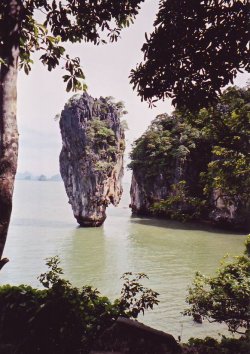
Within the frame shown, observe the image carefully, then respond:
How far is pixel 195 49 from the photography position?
3896 millimetres

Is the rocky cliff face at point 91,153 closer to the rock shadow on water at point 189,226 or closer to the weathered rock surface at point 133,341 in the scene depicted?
the rock shadow on water at point 189,226

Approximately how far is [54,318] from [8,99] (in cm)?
404

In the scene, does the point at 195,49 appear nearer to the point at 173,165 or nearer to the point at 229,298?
the point at 229,298

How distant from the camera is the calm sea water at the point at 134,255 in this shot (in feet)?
45.7

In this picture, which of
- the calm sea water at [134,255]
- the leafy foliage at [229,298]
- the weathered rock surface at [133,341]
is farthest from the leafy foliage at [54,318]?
the calm sea water at [134,255]

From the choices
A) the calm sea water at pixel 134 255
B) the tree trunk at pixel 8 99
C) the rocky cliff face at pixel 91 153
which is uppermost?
the rocky cliff face at pixel 91 153

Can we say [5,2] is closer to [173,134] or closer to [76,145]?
[76,145]

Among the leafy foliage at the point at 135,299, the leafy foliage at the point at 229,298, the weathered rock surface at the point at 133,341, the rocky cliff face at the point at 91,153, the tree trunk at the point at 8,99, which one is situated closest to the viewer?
the tree trunk at the point at 8,99

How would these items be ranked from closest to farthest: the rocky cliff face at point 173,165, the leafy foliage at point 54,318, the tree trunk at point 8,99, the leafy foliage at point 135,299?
the tree trunk at point 8,99 < the leafy foliage at point 54,318 < the leafy foliage at point 135,299 < the rocky cliff face at point 173,165

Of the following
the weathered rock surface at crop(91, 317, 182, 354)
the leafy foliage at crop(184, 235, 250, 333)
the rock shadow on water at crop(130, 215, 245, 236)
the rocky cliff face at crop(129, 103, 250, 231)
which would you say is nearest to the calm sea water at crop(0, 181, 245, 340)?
the rock shadow on water at crop(130, 215, 245, 236)

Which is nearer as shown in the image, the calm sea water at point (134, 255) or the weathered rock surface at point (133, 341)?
the weathered rock surface at point (133, 341)

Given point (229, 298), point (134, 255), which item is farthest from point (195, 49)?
point (134, 255)

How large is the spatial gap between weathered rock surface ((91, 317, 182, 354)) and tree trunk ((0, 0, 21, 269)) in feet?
8.39

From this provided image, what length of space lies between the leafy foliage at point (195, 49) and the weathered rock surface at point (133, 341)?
357cm
